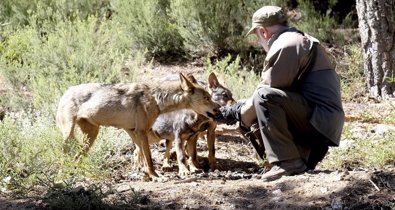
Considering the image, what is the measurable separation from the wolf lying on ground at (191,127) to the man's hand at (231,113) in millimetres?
1143

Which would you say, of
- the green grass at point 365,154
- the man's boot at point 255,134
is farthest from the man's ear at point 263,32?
the green grass at point 365,154

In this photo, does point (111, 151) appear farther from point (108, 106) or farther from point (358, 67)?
point (358, 67)

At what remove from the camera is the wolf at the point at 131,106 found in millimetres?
7188

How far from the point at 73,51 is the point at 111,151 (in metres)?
3.41

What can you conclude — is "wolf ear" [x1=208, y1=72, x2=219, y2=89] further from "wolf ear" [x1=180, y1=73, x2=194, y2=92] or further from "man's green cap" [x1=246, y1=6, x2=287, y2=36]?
"man's green cap" [x1=246, y1=6, x2=287, y2=36]

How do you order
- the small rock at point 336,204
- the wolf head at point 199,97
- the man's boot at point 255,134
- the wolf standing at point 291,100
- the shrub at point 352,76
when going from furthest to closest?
the shrub at point 352,76
the wolf head at point 199,97
the man's boot at point 255,134
the wolf standing at point 291,100
the small rock at point 336,204

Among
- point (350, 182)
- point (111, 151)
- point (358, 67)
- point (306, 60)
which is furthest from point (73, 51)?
point (350, 182)

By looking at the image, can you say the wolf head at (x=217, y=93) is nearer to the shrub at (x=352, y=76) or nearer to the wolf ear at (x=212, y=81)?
the wolf ear at (x=212, y=81)

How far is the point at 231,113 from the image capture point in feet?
21.6

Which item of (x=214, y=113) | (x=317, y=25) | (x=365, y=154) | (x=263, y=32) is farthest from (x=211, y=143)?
(x=317, y=25)

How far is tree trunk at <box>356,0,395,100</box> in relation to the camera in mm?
10020

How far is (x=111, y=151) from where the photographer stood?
7898 mm

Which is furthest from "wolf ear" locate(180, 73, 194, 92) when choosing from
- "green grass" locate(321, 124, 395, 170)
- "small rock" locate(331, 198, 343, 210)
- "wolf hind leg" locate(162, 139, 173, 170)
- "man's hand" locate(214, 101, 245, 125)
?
"small rock" locate(331, 198, 343, 210)

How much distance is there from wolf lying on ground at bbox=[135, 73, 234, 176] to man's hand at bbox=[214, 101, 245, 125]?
3.75 feet
